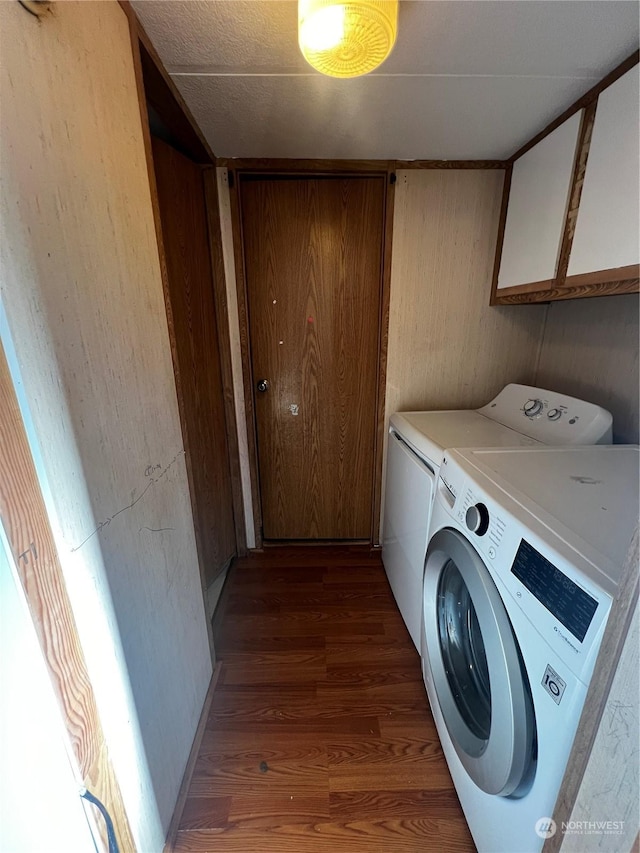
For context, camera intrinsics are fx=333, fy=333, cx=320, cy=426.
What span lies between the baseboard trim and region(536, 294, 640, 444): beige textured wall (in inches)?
71.8

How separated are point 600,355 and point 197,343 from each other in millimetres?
1712

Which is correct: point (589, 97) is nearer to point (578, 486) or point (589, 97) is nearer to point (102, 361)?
point (578, 486)

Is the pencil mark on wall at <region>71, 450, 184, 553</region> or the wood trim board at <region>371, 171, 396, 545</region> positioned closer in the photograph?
the pencil mark on wall at <region>71, 450, 184, 553</region>

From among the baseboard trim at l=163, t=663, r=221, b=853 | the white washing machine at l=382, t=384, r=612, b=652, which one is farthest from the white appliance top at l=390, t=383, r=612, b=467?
the baseboard trim at l=163, t=663, r=221, b=853

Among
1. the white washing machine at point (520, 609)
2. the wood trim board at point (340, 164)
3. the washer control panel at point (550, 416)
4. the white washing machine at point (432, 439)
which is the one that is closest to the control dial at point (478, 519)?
the white washing machine at point (520, 609)

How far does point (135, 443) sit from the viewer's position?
0.78 meters

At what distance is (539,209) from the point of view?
1.32m

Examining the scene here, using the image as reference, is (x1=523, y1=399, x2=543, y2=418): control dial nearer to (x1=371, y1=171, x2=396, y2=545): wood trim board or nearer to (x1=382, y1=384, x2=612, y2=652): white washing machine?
(x1=382, y1=384, x2=612, y2=652): white washing machine

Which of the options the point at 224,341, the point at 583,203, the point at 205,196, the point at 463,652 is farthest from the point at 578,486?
the point at 205,196

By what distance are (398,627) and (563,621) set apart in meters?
1.16

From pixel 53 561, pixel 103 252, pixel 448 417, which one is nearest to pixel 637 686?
pixel 53 561

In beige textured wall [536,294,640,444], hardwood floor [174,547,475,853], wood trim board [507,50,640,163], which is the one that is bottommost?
hardwood floor [174,547,475,853]

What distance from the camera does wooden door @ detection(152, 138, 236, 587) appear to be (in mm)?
1281

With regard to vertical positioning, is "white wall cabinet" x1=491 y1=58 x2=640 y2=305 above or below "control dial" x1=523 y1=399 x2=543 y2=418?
above
